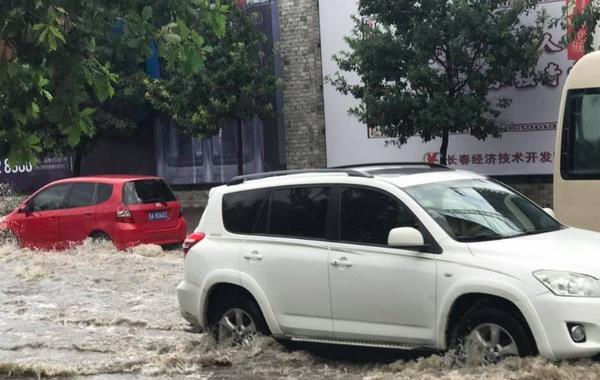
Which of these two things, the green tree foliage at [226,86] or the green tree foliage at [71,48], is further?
the green tree foliage at [226,86]

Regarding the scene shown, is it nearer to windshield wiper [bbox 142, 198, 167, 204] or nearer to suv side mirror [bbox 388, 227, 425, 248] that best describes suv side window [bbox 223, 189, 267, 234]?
suv side mirror [bbox 388, 227, 425, 248]

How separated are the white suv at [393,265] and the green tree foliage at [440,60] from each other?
320 inches

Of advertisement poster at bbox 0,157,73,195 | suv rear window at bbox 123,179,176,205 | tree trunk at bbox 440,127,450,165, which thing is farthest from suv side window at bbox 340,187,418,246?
advertisement poster at bbox 0,157,73,195

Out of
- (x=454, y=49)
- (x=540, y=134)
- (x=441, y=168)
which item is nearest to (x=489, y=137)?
(x=540, y=134)

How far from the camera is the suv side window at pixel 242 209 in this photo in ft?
23.1

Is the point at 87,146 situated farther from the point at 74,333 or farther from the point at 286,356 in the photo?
the point at 286,356

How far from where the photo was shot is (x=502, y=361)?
533 cm

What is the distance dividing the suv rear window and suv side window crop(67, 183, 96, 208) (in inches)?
26.9

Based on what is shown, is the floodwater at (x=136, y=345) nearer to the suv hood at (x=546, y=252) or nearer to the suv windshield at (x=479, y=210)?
the suv hood at (x=546, y=252)

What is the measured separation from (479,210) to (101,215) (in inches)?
347

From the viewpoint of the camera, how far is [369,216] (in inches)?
247

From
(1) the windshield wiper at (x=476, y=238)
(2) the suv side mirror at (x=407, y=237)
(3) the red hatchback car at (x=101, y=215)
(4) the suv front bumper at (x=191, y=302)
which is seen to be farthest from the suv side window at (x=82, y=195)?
(1) the windshield wiper at (x=476, y=238)

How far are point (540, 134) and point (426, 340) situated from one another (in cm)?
1162

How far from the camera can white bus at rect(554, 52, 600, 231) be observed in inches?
348
